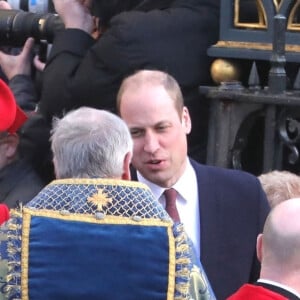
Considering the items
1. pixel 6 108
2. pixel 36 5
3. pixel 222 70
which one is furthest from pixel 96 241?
pixel 36 5

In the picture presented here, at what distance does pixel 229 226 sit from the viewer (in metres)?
3.49

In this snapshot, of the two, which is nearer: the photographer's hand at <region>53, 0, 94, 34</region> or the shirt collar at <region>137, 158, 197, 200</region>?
the shirt collar at <region>137, 158, 197, 200</region>

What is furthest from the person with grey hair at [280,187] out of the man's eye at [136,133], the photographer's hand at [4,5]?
the photographer's hand at [4,5]

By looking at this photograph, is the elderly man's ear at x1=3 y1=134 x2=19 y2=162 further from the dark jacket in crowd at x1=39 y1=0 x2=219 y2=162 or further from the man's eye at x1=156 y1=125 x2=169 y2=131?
the man's eye at x1=156 y1=125 x2=169 y2=131

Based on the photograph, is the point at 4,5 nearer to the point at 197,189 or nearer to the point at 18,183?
the point at 18,183

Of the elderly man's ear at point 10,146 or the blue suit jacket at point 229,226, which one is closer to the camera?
the blue suit jacket at point 229,226

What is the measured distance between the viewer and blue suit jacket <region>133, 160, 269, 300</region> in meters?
3.44

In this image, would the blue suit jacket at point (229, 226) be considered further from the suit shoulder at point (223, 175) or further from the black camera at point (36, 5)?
the black camera at point (36, 5)

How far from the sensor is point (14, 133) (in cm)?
428

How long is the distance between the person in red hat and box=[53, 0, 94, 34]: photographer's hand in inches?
16.6

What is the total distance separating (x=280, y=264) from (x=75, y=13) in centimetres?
204

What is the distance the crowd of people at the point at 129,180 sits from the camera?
8.86ft

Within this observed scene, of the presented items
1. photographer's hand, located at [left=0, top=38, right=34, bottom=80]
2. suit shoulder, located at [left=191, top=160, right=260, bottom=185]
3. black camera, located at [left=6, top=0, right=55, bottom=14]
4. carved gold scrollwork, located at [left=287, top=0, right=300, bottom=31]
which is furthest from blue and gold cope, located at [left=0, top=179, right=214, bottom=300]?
black camera, located at [left=6, top=0, right=55, bottom=14]

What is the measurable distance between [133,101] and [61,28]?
3.73 ft
